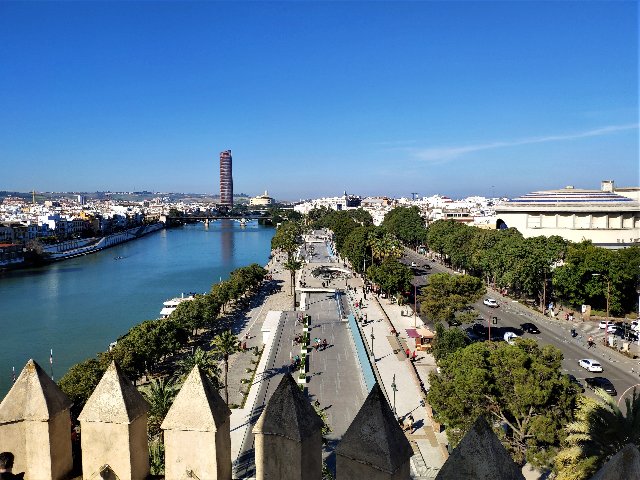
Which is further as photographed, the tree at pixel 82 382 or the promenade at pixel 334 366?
the tree at pixel 82 382

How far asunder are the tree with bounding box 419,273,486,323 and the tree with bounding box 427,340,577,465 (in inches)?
447

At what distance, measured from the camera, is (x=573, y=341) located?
26.2 metres

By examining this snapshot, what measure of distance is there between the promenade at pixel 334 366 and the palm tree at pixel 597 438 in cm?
404

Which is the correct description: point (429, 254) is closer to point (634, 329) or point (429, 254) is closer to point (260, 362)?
point (634, 329)

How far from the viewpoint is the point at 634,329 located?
2683cm

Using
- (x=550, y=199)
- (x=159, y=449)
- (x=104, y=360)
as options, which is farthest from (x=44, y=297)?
(x=550, y=199)

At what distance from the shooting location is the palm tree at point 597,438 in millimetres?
8812

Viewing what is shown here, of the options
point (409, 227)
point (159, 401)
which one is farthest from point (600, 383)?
point (409, 227)

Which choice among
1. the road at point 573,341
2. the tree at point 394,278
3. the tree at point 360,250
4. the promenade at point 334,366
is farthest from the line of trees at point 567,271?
the tree at point 360,250

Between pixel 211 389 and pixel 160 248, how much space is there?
295 ft

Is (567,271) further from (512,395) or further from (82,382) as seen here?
(82,382)

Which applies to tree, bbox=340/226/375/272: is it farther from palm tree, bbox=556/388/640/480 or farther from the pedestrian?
the pedestrian

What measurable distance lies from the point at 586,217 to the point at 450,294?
99.0 ft

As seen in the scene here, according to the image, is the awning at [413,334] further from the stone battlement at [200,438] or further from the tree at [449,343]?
the stone battlement at [200,438]
